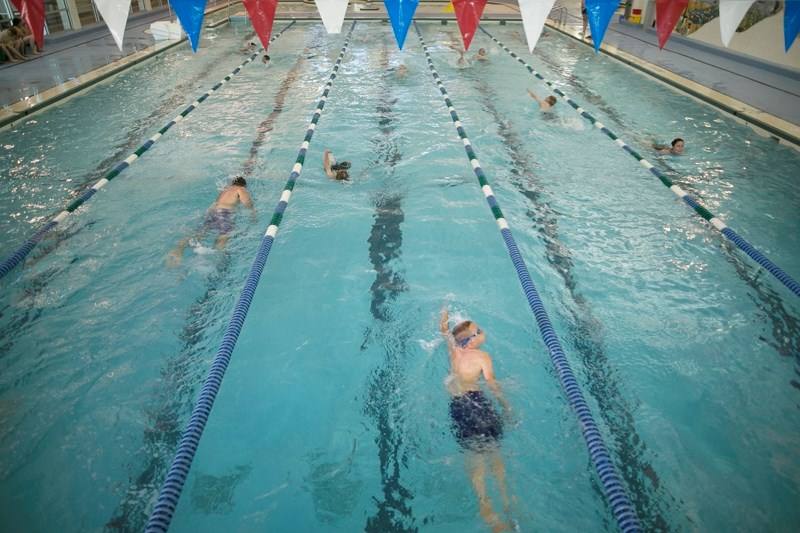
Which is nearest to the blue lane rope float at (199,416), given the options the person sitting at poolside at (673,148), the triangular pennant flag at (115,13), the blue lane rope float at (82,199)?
the blue lane rope float at (82,199)

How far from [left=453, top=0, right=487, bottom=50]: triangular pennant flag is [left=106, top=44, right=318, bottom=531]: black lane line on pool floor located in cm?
501

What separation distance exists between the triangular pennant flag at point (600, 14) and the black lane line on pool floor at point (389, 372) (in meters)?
3.35

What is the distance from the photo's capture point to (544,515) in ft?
7.54

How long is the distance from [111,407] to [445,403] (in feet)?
6.95

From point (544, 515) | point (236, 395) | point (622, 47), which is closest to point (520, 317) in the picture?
point (544, 515)

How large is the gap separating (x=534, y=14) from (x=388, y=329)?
A: 14.3ft

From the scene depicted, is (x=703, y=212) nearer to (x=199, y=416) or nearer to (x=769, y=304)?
(x=769, y=304)

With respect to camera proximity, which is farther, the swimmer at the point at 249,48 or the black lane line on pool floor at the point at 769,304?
the swimmer at the point at 249,48

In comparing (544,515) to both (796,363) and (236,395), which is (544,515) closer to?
(236,395)

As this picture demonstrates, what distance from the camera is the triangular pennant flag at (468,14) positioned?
20.9 feet

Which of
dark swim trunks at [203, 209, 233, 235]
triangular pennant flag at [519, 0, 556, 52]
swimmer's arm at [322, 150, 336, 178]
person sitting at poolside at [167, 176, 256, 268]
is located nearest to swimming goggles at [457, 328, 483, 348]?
person sitting at poolside at [167, 176, 256, 268]

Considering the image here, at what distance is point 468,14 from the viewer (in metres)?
6.46

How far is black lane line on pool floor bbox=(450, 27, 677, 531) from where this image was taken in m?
2.37

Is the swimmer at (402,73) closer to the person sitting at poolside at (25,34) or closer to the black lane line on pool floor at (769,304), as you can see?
the black lane line on pool floor at (769,304)
